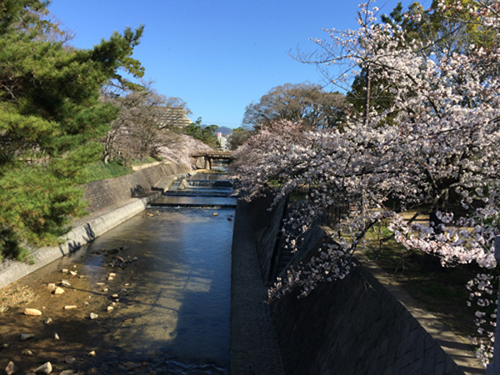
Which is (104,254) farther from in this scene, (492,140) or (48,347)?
(492,140)

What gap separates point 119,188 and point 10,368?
19.2 m

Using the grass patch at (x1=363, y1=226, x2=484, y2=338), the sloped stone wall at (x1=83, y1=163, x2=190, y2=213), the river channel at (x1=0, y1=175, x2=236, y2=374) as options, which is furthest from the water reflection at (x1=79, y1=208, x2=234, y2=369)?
the grass patch at (x1=363, y1=226, x2=484, y2=338)

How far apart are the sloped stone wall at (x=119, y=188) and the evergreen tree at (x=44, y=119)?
3.37 m

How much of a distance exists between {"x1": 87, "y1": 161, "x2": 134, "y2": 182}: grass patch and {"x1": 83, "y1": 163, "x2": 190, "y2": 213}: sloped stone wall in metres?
0.44

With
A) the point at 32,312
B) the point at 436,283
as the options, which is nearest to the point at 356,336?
the point at 436,283

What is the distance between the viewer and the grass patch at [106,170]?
22.4 meters

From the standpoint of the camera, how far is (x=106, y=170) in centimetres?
2534

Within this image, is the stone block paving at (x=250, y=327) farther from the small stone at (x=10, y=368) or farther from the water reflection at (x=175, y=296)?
the small stone at (x=10, y=368)

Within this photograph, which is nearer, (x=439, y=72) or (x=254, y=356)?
(x=439, y=72)

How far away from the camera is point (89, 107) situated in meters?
10.1

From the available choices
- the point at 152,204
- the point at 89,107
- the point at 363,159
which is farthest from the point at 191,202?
the point at 363,159

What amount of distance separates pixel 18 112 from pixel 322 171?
23.9 feet

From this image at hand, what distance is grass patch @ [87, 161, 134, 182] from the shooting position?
22.4 m

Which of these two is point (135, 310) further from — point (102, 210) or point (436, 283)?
point (102, 210)
